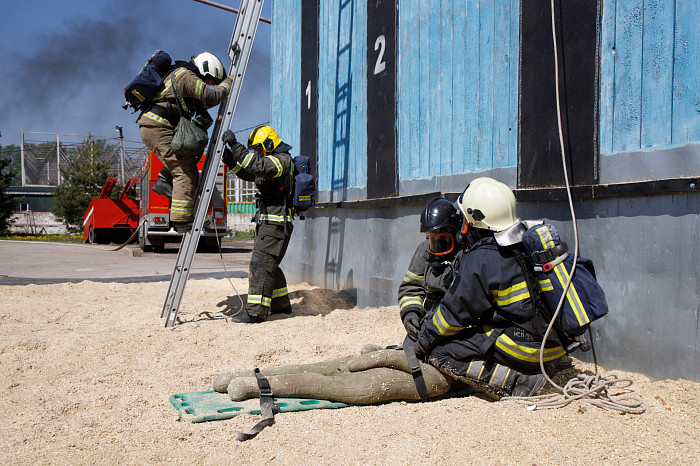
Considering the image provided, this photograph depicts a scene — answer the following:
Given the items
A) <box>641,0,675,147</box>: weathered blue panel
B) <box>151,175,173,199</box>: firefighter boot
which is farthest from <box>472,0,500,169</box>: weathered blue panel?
<box>151,175,173,199</box>: firefighter boot

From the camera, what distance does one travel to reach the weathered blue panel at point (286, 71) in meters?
9.38

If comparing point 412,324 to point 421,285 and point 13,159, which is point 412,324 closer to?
point 421,285

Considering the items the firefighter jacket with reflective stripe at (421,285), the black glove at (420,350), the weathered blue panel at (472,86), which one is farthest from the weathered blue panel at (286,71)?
the black glove at (420,350)

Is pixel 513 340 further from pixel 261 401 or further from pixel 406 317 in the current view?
pixel 261 401

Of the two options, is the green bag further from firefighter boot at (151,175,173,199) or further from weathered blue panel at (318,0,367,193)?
weathered blue panel at (318,0,367,193)

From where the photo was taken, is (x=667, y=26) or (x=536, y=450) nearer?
(x=536, y=450)

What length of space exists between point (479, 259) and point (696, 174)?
1441 mm

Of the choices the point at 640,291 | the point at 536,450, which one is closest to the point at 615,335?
the point at 640,291

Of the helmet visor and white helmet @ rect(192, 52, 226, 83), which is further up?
white helmet @ rect(192, 52, 226, 83)

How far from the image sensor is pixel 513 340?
3104 mm

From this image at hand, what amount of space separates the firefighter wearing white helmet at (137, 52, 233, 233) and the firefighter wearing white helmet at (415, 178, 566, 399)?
11.1 ft

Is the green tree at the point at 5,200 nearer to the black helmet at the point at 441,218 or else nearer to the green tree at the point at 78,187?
the green tree at the point at 78,187

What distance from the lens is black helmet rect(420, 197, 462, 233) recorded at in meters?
3.50

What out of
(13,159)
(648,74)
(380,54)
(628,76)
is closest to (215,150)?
(380,54)
